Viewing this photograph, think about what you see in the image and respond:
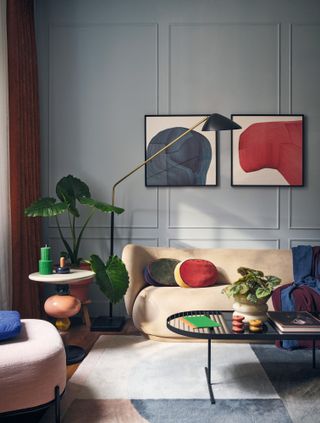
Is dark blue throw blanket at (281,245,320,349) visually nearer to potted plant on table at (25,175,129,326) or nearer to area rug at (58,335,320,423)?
area rug at (58,335,320,423)

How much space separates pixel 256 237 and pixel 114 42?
2236 millimetres

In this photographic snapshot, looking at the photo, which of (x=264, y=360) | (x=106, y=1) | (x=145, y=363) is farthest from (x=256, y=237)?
(x=106, y=1)

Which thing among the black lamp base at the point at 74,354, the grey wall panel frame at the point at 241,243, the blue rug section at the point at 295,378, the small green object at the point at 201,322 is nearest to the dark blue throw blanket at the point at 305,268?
the grey wall panel frame at the point at 241,243

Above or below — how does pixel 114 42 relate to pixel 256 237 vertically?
above

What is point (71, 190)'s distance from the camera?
3865 millimetres

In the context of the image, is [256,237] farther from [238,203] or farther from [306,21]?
[306,21]

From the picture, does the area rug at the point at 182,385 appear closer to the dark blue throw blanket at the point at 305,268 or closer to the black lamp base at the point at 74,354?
the black lamp base at the point at 74,354

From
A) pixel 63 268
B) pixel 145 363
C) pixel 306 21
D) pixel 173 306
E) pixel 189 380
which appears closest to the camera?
pixel 189 380

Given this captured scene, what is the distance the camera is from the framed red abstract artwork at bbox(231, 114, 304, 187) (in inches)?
162

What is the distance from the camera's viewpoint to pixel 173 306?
10.9ft

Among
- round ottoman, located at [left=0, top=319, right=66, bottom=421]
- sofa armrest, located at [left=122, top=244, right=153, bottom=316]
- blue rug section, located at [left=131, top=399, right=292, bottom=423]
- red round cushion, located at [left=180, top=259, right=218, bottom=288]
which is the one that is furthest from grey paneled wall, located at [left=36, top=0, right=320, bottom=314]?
round ottoman, located at [left=0, top=319, right=66, bottom=421]

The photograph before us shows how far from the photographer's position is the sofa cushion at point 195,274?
Answer: 360cm

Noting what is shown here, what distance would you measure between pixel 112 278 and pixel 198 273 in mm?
721

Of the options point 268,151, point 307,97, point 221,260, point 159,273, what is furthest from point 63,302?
point 307,97
